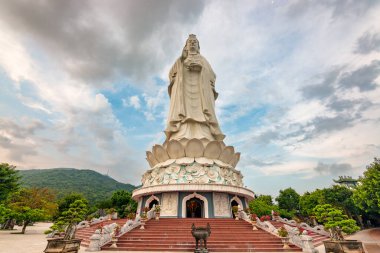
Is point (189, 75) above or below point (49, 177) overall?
below

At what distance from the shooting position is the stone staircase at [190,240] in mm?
10070

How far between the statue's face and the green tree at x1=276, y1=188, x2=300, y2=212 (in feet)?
103

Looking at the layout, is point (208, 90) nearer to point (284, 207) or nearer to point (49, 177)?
point (284, 207)

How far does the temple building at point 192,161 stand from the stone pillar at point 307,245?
7382mm

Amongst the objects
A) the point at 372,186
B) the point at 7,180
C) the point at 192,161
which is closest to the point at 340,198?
the point at 372,186

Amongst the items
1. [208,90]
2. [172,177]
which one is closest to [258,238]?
[172,177]

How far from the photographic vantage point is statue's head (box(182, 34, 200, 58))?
83.1 feet

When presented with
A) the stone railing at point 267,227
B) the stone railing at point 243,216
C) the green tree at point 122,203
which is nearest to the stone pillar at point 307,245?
the stone railing at point 267,227

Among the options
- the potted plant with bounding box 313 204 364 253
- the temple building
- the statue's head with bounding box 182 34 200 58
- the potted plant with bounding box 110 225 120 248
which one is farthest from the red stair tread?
the statue's head with bounding box 182 34 200 58

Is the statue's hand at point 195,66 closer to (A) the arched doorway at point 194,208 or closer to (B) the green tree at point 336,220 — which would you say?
(A) the arched doorway at point 194,208

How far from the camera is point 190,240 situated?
10602mm

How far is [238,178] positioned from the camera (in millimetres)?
20719

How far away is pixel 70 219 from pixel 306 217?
39782mm

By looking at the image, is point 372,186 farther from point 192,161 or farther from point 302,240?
point 192,161
